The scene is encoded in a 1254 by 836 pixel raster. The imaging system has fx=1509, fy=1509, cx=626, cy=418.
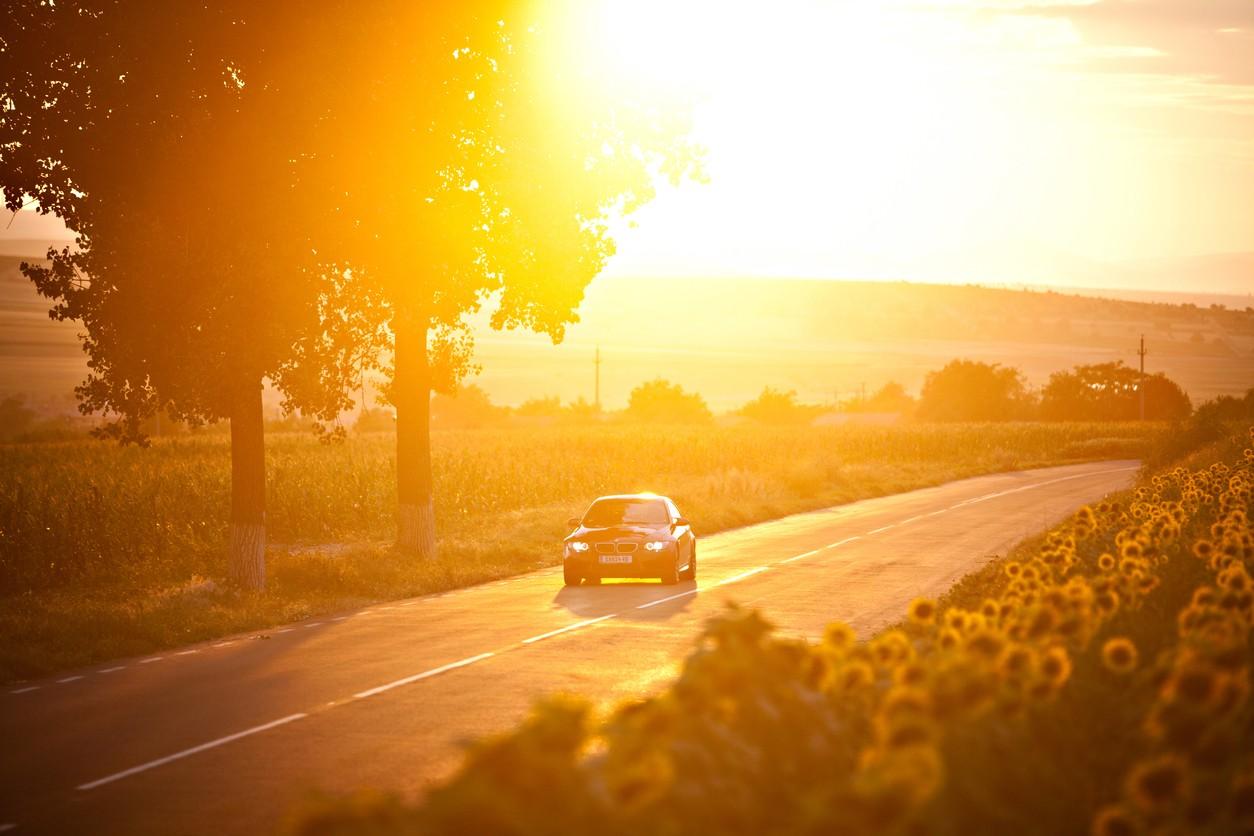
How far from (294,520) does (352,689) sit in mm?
20099

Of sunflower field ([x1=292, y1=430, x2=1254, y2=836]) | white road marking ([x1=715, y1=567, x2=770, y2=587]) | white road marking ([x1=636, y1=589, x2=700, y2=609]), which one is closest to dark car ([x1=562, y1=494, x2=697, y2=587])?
white road marking ([x1=715, y1=567, x2=770, y2=587])

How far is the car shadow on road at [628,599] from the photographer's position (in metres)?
21.0

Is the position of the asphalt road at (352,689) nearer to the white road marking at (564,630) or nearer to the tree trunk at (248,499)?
the white road marking at (564,630)

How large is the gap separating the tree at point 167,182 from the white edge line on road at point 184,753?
9.45 m

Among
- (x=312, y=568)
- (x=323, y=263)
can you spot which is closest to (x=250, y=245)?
(x=323, y=263)

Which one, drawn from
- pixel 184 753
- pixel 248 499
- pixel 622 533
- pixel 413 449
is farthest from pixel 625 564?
pixel 184 753

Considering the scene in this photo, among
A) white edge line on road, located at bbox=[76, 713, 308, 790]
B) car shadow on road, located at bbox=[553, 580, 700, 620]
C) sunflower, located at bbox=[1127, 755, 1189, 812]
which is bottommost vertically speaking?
car shadow on road, located at bbox=[553, 580, 700, 620]

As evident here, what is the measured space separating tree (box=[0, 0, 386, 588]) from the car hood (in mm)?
5861

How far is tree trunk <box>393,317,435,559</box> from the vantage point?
28.1m

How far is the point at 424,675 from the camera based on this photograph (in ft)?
50.8

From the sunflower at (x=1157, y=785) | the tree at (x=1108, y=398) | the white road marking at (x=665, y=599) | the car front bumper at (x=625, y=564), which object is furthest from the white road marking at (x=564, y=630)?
the tree at (x=1108, y=398)

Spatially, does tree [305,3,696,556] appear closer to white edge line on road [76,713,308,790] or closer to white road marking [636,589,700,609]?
white road marking [636,589,700,609]

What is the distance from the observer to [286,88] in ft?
74.0

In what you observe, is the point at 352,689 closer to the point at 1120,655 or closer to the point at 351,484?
the point at 1120,655
